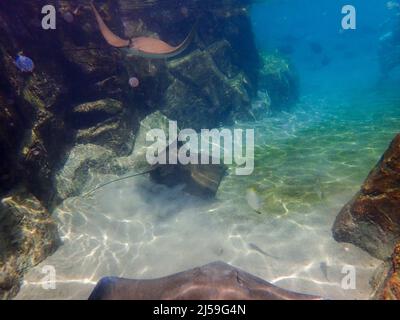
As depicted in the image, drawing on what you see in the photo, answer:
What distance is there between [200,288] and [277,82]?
62.4 ft

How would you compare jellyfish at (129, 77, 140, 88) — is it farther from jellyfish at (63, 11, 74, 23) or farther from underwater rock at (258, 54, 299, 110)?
underwater rock at (258, 54, 299, 110)

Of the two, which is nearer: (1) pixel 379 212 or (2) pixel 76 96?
(1) pixel 379 212

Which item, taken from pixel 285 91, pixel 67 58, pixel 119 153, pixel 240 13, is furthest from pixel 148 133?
pixel 285 91

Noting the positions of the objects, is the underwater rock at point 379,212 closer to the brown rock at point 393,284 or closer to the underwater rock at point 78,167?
the brown rock at point 393,284

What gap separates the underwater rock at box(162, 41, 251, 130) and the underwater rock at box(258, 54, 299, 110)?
4396 mm

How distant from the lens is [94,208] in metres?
6.94

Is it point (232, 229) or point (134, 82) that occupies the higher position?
point (134, 82)

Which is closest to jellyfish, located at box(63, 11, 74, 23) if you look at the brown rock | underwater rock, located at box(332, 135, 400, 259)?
underwater rock, located at box(332, 135, 400, 259)

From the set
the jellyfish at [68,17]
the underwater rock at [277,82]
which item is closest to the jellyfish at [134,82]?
the jellyfish at [68,17]

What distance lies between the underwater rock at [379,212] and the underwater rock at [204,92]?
26.6 ft

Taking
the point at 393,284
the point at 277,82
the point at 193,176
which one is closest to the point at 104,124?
the point at 193,176

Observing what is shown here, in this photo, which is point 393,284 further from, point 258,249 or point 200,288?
point 258,249

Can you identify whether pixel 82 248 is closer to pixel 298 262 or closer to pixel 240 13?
pixel 298 262

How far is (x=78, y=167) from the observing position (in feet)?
25.2
